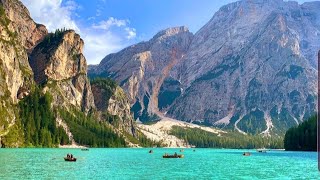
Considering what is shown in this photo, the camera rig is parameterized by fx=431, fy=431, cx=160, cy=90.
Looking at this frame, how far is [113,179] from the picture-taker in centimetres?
7400

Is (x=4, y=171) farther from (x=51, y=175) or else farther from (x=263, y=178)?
(x=263, y=178)

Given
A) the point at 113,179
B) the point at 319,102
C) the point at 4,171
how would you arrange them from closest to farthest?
1. the point at 319,102
2. the point at 113,179
3. the point at 4,171

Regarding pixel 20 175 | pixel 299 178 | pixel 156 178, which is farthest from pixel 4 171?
pixel 299 178

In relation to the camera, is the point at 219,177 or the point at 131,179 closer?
the point at 131,179

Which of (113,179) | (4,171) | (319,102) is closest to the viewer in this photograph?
(319,102)

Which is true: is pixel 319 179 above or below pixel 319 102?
below

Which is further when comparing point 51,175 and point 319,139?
point 51,175

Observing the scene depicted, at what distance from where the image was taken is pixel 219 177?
267 ft

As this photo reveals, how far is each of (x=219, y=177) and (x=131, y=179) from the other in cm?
1775

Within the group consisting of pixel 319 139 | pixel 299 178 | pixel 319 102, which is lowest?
pixel 299 178

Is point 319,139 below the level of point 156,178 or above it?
above

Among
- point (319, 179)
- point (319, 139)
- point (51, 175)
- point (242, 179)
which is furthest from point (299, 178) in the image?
point (319, 139)

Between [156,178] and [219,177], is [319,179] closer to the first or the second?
[219,177]

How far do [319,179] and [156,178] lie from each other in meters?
29.5
